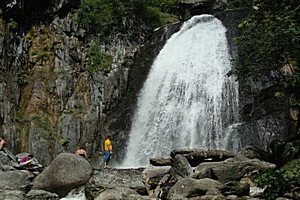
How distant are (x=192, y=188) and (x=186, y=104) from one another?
9688mm

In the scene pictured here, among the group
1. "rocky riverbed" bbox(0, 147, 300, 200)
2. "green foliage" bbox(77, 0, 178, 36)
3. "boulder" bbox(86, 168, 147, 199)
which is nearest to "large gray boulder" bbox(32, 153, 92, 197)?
"rocky riverbed" bbox(0, 147, 300, 200)

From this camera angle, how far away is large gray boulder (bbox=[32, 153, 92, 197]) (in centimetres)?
1321

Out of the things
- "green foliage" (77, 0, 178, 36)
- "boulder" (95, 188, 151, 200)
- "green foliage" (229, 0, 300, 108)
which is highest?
"green foliage" (77, 0, 178, 36)

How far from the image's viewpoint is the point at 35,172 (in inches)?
607

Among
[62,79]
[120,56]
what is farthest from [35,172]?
[120,56]

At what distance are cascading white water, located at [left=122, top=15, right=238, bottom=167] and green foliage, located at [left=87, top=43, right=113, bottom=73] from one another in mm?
2895

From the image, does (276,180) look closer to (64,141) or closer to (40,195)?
(40,195)

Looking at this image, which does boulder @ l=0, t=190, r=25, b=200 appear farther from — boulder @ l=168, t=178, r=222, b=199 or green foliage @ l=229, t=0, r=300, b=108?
green foliage @ l=229, t=0, r=300, b=108

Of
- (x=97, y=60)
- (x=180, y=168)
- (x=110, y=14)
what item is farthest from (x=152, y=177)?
(x=110, y=14)

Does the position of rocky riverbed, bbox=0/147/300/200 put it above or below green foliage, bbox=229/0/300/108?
below

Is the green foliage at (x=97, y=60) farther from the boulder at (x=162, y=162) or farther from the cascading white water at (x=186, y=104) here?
the boulder at (x=162, y=162)

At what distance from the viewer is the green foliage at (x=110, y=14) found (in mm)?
24516

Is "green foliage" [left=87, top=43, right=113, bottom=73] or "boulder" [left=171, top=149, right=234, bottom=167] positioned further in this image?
"green foliage" [left=87, top=43, right=113, bottom=73]

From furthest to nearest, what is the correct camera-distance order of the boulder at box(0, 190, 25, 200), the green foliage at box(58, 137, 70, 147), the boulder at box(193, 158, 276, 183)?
the green foliage at box(58, 137, 70, 147) → the boulder at box(0, 190, 25, 200) → the boulder at box(193, 158, 276, 183)
